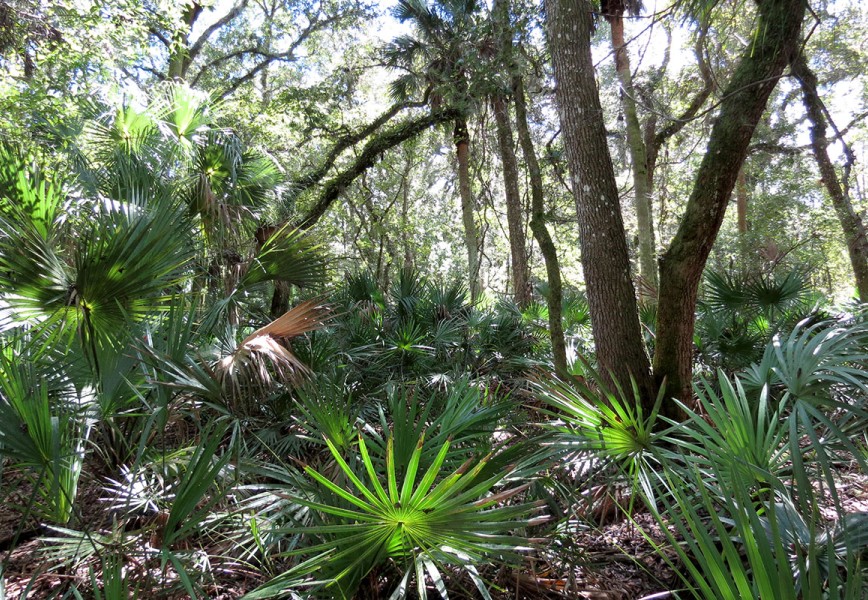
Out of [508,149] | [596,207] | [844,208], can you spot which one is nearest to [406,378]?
[596,207]

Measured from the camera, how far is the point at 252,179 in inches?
228

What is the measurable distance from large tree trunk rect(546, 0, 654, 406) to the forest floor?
1.16 metres

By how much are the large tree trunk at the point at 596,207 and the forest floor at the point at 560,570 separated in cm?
116

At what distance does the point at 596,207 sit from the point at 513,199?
4.64 meters

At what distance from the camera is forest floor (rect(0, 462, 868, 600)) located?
202 centimetres

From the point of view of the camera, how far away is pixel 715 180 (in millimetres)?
3074

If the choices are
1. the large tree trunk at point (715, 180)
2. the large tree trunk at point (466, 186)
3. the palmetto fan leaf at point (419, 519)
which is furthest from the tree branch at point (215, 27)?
the palmetto fan leaf at point (419, 519)

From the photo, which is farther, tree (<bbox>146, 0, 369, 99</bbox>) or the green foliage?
Answer: tree (<bbox>146, 0, 369, 99</bbox>)

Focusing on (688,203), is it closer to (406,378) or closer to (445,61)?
A: (406,378)

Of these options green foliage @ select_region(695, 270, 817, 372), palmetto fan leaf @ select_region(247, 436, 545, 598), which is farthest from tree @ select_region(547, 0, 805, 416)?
palmetto fan leaf @ select_region(247, 436, 545, 598)

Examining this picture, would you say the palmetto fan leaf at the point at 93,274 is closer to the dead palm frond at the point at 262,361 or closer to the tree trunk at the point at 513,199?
A: the dead palm frond at the point at 262,361

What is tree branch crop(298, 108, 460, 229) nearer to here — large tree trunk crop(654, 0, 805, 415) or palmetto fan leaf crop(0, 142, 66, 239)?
palmetto fan leaf crop(0, 142, 66, 239)

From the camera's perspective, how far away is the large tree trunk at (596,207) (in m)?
3.55

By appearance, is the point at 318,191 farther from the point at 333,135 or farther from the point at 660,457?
the point at 660,457
